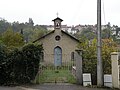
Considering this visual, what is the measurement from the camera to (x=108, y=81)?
15.1 meters

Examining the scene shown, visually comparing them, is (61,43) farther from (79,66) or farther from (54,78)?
(79,66)

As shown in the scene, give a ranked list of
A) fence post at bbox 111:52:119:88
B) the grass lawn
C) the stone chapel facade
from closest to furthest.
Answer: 1. fence post at bbox 111:52:119:88
2. the grass lawn
3. the stone chapel facade

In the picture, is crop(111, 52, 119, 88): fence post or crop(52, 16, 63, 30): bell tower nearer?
crop(111, 52, 119, 88): fence post

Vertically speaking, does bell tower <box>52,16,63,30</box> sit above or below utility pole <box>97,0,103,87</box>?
above

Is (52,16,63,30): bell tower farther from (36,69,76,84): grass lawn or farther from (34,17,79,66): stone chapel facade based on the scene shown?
(36,69,76,84): grass lawn

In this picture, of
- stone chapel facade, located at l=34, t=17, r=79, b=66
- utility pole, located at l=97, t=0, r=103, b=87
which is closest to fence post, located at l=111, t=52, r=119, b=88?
utility pole, located at l=97, t=0, r=103, b=87

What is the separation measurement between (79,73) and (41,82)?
7.56ft

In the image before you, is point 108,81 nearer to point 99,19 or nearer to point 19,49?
point 99,19

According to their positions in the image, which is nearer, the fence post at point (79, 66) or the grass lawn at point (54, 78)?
the fence post at point (79, 66)

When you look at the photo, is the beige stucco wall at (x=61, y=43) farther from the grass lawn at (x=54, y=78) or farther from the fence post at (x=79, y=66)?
the fence post at (x=79, y=66)

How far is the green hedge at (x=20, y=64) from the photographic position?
16.5 m

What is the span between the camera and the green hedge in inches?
Result: 651

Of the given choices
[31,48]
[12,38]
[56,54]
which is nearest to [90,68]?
[31,48]

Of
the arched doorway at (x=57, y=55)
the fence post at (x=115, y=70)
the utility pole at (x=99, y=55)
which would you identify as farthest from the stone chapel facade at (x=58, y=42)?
the fence post at (x=115, y=70)
